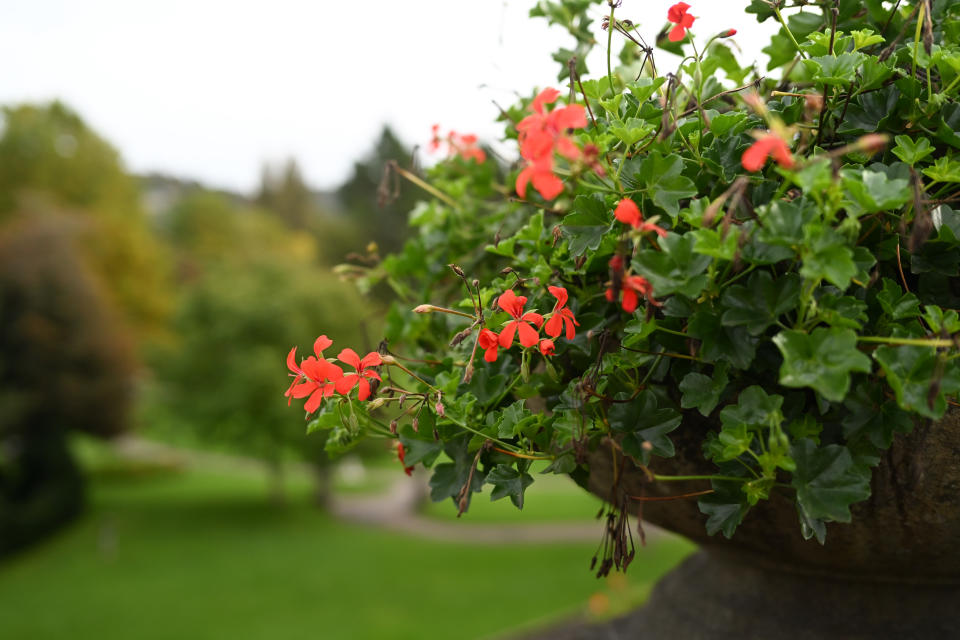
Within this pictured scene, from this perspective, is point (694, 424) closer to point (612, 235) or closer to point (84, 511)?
point (612, 235)

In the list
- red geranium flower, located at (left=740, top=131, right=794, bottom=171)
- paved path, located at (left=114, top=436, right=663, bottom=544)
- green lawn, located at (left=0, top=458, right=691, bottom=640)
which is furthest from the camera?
paved path, located at (left=114, top=436, right=663, bottom=544)

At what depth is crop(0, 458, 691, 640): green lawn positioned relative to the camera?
10656mm

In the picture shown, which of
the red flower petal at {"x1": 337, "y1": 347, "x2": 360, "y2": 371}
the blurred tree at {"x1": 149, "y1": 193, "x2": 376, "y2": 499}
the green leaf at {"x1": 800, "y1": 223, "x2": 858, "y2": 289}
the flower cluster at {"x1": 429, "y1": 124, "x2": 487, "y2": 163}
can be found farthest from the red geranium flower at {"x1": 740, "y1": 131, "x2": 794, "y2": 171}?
the blurred tree at {"x1": 149, "y1": 193, "x2": 376, "y2": 499}

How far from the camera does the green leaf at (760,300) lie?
74cm

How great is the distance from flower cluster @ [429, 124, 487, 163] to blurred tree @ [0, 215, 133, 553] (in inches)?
613

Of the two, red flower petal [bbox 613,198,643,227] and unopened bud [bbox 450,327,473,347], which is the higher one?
red flower petal [bbox 613,198,643,227]

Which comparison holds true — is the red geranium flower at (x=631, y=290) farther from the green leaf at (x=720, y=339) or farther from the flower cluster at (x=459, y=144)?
the flower cluster at (x=459, y=144)

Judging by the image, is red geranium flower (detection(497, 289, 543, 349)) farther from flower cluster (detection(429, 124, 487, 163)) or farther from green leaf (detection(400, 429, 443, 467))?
flower cluster (detection(429, 124, 487, 163))

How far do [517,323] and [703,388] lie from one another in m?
0.24

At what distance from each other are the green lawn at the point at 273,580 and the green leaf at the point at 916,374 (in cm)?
880

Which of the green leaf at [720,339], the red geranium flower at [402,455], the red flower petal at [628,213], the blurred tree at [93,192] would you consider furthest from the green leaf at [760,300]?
the blurred tree at [93,192]

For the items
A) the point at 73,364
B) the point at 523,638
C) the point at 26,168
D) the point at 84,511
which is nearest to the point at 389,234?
the point at 73,364

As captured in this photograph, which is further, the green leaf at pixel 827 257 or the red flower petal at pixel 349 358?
the red flower petal at pixel 349 358

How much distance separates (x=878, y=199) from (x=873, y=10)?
2.02ft
